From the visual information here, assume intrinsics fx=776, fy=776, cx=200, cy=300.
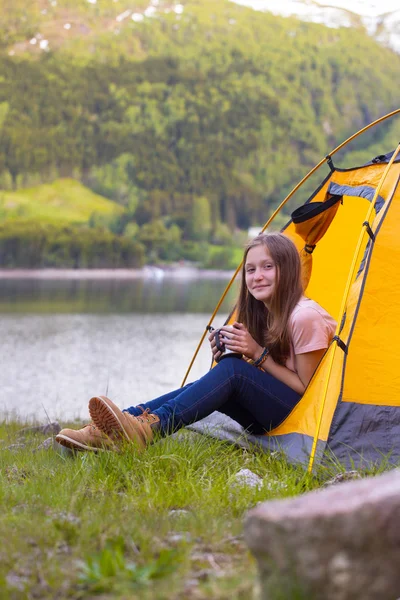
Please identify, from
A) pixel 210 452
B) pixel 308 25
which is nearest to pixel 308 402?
pixel 210 452

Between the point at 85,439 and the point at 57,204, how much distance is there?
371 ft

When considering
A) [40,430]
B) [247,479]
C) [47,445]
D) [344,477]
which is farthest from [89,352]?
[344,477]

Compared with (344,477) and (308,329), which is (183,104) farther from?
(344,477)

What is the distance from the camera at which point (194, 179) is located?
404 feet

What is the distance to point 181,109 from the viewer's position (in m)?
132

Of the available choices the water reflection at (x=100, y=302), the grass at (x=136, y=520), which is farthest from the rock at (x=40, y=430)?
the water reflection at (x=100, y=302)

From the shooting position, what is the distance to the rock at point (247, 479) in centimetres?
349

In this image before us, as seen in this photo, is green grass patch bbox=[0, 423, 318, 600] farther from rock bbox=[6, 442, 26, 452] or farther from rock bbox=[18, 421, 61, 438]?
rock bbox=[18, 421, 61, 438]

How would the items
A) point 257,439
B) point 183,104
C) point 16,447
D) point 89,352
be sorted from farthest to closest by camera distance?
point 183,104 → point 89,352 → point 16,447 → point 257,439

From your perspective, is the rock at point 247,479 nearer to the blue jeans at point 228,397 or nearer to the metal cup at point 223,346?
the blue jeans at point 228,397

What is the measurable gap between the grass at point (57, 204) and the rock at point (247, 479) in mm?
103426

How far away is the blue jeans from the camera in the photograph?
3986mm

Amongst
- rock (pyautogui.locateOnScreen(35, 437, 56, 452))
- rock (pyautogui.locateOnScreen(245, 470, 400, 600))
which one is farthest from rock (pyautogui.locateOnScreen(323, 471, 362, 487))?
rock (pyautogui.locateOnScreen(35, 437, 56, 452))

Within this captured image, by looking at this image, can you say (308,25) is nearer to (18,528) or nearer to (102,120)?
(102,120)
